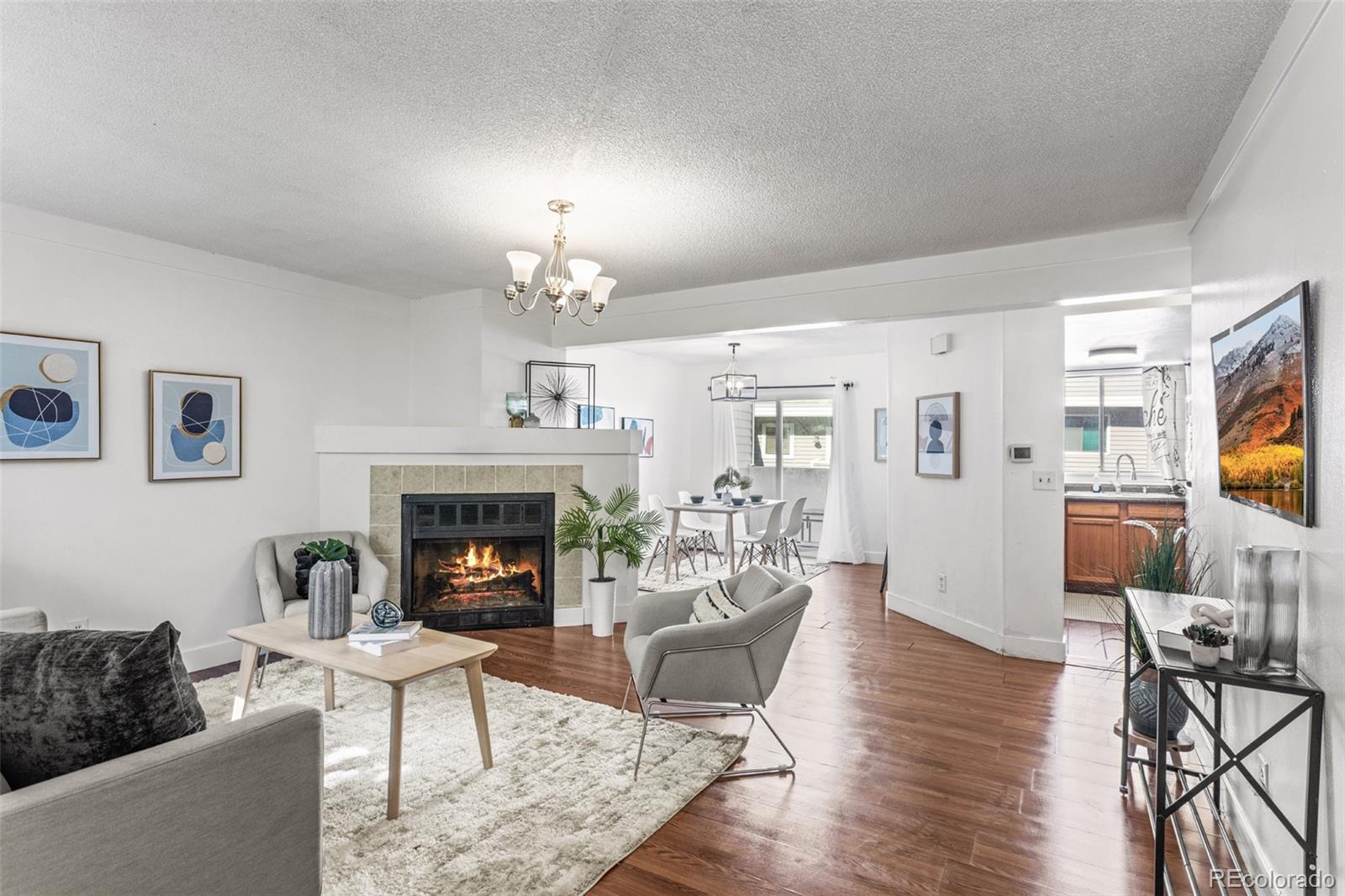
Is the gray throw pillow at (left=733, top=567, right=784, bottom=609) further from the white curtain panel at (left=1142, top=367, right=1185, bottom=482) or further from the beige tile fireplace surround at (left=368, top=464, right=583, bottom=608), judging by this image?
the white curtain panel at (left=1142, top=367, right=1185, bottom=482)

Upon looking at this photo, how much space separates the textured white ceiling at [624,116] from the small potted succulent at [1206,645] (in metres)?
1.70

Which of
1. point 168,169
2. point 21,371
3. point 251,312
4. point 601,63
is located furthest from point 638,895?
point 251,312

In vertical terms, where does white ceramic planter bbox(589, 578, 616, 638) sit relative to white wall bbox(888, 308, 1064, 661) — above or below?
below

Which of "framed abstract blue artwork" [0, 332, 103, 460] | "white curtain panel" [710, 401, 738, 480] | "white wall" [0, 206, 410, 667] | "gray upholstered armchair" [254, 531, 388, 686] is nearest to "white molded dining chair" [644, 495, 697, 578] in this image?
"white curtain panel" [710, 401, 738, 480]

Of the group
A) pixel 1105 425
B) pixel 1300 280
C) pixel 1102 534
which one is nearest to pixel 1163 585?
pixel 1300 280

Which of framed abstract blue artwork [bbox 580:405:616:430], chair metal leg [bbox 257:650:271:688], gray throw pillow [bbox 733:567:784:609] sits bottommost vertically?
chair metal leg [bbox 257:650:271:688]

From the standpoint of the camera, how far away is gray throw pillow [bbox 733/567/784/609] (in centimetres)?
317

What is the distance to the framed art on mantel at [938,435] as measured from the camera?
4965 mm

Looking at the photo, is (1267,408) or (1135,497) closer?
(1267,408)

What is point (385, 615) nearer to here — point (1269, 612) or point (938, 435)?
point (1269, 612)

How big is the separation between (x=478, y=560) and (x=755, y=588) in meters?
2.64

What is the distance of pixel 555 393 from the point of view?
5.78m

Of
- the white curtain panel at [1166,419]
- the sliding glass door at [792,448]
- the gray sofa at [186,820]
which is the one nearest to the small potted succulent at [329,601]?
the gray sofa at [186,820]

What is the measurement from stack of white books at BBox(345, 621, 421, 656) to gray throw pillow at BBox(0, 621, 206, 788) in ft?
4.28
